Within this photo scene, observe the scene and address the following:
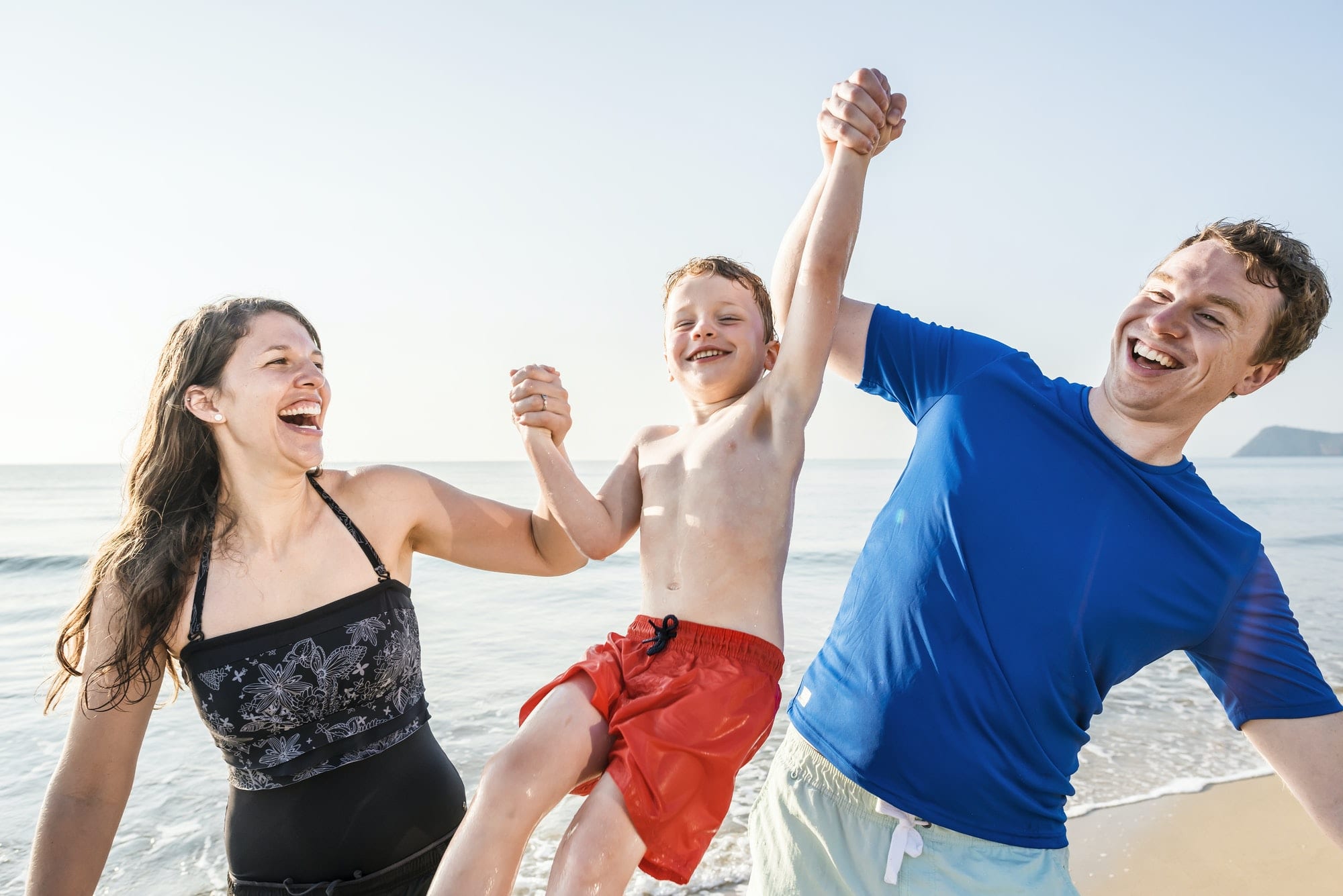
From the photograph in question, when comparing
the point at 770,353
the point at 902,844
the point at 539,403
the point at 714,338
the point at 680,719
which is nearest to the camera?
the point at 902,844

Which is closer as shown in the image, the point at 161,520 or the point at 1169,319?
the point at 1169,319

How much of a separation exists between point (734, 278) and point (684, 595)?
3.50 feet

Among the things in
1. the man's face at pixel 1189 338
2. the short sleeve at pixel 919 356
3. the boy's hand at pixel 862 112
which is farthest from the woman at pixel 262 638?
the man's face at pixel 1189 338

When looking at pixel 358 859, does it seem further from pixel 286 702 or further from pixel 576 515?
pixel 576 515

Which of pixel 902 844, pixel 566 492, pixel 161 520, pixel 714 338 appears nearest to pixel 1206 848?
pixel 902 844

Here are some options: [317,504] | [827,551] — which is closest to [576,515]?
[317,504]

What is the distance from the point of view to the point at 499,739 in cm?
646

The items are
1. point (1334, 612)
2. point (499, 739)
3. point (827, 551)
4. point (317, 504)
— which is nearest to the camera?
point (317, 504)

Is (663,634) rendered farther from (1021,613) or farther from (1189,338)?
(1189,338)

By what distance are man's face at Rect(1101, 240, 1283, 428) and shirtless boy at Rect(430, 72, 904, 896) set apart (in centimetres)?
82

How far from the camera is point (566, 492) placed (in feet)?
8.34

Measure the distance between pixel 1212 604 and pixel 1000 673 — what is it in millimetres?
593

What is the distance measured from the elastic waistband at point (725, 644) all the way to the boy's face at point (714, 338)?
2.56 feet

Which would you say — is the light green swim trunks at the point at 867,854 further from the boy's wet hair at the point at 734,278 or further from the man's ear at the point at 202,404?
the man's ear at the point at 202,404
